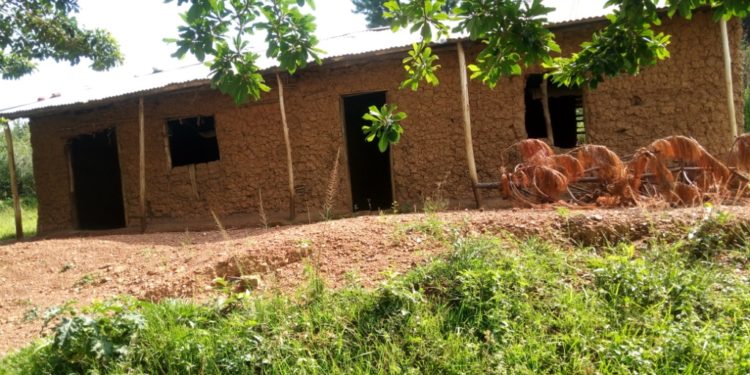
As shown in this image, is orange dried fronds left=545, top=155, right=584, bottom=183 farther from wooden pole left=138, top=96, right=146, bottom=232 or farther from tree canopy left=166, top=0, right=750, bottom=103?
wooden pole left=138, top=96, right=146, bottom=232

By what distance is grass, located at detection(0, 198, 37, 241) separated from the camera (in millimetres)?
10969

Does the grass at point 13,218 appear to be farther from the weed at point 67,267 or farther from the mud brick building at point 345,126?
the weed at point 67,267

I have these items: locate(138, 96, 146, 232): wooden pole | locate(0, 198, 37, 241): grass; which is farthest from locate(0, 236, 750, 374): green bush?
locate(0, 198, 37, 241): grass

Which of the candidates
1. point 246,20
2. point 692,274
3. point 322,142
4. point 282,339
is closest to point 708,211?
point 692,274

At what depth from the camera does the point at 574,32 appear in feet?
22.5

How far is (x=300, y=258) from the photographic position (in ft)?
13.5

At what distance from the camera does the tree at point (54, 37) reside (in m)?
7.46

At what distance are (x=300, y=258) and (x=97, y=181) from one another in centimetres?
888

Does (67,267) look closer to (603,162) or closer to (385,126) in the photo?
(385,126)

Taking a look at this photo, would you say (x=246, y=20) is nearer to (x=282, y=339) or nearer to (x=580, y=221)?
(x=282, y=339)

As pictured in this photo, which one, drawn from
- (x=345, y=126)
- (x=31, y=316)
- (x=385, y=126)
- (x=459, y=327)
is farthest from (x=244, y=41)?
(x=345, y=126)

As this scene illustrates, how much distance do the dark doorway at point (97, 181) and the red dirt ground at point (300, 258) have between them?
5.75m

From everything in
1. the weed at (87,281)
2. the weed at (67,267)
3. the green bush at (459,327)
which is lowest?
the green bush at (459,327)

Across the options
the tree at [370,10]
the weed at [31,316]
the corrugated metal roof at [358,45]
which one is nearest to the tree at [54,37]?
the corrugated metal roof at [358,45]
